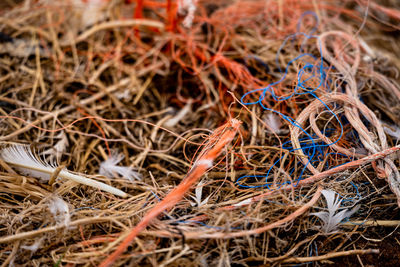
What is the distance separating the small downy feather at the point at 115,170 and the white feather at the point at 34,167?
5.6 inches

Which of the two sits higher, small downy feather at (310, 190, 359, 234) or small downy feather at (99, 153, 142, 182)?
small downy feather at (99, 153, 142, 182)

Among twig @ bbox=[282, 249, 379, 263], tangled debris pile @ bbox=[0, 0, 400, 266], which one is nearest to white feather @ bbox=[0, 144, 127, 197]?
tangled debris pile @ bbox=[0, 0, 400, 266]

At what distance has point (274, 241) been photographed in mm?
1127

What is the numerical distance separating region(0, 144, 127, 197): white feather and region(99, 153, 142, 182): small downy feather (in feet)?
0.47

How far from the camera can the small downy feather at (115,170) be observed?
4.50 ft

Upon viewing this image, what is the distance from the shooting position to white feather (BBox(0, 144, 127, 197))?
1225mm

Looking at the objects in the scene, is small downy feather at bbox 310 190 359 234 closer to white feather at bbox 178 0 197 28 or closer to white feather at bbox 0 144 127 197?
white feather at bbox 0 144 127 197

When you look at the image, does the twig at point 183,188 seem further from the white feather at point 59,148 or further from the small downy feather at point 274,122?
the white feather at point 59,148

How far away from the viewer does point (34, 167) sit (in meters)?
1.25

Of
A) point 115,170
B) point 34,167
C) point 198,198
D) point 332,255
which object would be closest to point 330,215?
point 332,255

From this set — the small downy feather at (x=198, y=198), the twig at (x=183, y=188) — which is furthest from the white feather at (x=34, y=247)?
the small downy feather at (x=198, y=198)

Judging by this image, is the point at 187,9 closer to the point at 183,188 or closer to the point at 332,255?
the point at 183,188

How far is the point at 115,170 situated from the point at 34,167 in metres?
0.30

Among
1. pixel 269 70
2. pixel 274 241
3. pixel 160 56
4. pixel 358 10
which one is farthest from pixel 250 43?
pixel 274 241
